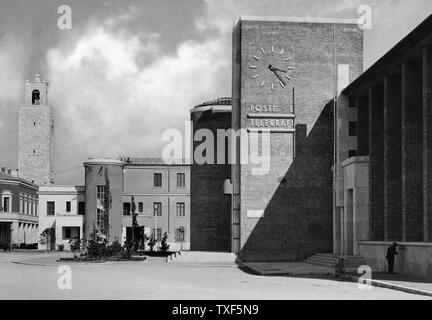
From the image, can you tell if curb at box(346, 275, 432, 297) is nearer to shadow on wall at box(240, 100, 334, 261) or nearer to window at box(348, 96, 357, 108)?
shadow on wall at box(240, 100, 334, 261)

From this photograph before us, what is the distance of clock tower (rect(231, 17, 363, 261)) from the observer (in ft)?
131

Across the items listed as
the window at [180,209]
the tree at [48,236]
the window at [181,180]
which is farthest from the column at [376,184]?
the tree at [48,236]

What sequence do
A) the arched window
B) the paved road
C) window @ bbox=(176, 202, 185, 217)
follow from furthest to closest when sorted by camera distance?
the arched window
window @ bbox=(176, 202, 185, 217)
the paved road

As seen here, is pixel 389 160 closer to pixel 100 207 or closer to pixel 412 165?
pixel 412 165

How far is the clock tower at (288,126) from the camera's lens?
39.8m

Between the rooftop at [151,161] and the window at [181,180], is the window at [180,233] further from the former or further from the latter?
the rooftop at [151,161]

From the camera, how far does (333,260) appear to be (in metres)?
34.8

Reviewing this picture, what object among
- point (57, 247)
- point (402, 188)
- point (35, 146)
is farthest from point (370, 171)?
point (35, 146)

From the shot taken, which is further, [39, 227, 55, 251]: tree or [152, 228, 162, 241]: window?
[152, 228, 162, 241]: window

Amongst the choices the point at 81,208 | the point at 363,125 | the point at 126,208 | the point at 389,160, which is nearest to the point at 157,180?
the point at 126,208

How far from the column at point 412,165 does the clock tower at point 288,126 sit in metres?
10.8

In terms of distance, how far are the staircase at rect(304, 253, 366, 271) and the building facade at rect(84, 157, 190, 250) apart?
32.2 meters

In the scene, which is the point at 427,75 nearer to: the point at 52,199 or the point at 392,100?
the point at 392,100

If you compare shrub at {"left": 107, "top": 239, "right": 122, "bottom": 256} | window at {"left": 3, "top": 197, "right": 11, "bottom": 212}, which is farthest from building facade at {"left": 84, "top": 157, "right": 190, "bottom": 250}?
shrub at {"left": 107, "top": 239, "right": 122, "bottom": 256}
